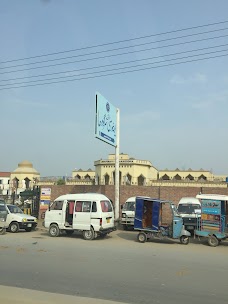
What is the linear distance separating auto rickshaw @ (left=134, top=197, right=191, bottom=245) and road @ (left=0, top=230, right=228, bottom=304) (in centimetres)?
58

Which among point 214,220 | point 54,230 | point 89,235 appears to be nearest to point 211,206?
point 214,220

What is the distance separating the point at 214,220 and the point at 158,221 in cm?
243

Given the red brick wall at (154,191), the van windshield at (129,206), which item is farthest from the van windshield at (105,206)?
the red brick wall at (154,191)

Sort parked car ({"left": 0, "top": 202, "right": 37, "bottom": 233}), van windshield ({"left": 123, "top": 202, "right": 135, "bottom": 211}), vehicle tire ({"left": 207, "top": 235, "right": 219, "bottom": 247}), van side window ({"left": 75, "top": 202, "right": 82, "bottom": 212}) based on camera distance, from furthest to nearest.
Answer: van windshield ({"left": 123, "top": 202, "right": 135, "bottom": 211}), parked car ({"left": 0, "top": 202, "right": 37, "bottom": 233}), van side window ({"left": 75, "top": 202, "right": 82, "bottom": 212}), vehicle tire ({"left": 207, "top": 235, "right": 219, "bottom": 247})

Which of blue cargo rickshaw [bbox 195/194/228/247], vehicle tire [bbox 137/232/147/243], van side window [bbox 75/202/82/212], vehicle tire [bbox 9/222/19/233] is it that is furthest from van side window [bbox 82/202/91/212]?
blue cargo rickshaw [bbox 195/194/228/247]

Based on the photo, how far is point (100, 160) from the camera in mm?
61656

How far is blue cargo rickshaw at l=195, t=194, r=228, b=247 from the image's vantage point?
15171mm

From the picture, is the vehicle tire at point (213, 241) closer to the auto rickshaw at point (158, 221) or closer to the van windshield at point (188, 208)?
the auto rickshaw at point (158, 221)

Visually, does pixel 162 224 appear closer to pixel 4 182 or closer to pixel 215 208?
pixel 215 208

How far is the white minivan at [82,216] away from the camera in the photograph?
1669 cm

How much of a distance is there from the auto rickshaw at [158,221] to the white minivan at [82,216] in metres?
1.69

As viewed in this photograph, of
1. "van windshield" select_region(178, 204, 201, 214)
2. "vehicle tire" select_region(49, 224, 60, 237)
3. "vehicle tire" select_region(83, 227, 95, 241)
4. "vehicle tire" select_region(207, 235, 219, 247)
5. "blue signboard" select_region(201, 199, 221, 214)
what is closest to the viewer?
"vehicle tire" select_region(207, 235, 219, 247)

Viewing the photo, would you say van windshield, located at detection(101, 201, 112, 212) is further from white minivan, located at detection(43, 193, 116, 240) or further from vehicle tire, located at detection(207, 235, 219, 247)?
vehicle tire, located at detection(207, 235, 219, 247)

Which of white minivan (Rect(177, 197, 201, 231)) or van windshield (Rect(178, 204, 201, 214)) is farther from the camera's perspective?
van windshield (Rect(178, 204, 201, 214))
